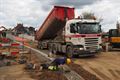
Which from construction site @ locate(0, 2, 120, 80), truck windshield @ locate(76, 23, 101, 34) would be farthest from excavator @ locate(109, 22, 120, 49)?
truck windshield @ locate(76, 23, 101, 34)

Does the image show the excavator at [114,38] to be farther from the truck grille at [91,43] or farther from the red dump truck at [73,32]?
the truck grille at [91,43]

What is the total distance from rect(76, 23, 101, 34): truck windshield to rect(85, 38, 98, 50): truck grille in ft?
1.94

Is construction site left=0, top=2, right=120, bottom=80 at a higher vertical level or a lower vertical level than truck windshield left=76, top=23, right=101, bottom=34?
lower

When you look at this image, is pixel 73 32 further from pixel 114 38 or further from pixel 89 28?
pixel 114 38

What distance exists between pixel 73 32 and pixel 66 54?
8.49 ft

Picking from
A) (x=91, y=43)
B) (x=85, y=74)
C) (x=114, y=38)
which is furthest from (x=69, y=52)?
(x=114, y=38)

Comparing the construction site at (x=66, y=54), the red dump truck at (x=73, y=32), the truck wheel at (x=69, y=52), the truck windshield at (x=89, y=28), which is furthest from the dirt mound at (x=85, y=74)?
the truck wheel at (x=69, y=52)

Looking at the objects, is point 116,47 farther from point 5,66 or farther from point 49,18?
point 5,66

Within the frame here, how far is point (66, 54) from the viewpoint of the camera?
22672 millimetres

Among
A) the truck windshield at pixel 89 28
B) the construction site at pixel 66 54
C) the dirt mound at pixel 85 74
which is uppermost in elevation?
the truck windshield at pixel 89 28

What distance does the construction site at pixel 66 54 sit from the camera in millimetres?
14305

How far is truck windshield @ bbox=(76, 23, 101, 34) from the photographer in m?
20.6

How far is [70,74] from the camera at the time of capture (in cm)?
1415

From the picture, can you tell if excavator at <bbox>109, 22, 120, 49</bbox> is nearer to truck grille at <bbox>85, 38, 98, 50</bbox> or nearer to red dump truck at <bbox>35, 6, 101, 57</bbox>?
red dump truck at <bbox>35, 6, 101, 57</bbox>
